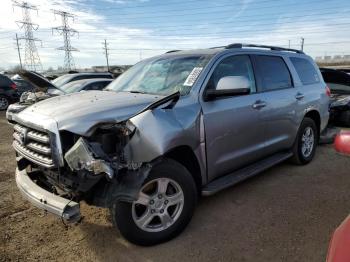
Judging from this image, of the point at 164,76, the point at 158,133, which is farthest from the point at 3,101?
the point at 158,133

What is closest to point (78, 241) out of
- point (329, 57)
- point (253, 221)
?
point (253, 221)

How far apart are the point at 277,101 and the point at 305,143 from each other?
1.45m

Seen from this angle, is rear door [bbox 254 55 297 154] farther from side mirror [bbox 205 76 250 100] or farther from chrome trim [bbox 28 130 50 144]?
chrome trim [bbox 28 130 50 144]

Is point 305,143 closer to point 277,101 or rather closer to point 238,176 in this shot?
point 277,101

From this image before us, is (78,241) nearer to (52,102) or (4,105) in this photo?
(52,102)

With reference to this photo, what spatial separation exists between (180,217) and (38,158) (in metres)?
1.52

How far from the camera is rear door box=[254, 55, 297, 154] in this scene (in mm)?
4788

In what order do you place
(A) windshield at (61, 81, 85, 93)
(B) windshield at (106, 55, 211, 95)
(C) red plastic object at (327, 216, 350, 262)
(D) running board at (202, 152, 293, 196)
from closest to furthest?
(C) red plastic object at (327, 216, 350, 262) → (D) running board at (202, 152, 293, 196) → (B) windshield at (106, 55, 211, 95) → (A) windshield at (61, 81, 85, 93)

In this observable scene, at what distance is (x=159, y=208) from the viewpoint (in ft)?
11.3

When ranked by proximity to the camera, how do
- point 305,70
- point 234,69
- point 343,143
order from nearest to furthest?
point 343,143
point 234,69
point 305,70

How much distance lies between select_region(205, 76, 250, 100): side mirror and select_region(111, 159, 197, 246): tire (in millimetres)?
928

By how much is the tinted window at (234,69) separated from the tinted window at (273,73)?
9.3 inches

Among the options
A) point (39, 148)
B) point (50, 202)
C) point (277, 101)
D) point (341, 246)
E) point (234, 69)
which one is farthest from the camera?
point (277, 101)

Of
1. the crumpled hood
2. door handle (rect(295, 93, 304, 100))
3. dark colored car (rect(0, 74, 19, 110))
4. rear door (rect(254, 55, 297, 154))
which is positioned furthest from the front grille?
dark colored car (rect(0, 74, 19, 110))
